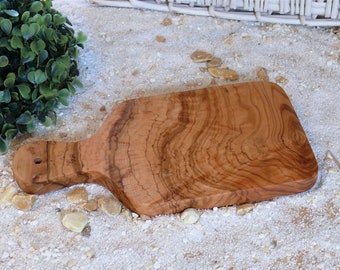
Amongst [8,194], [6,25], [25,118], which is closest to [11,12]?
[6,25]

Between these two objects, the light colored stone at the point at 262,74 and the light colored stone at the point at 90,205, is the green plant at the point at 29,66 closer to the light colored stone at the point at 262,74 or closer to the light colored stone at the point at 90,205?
the light colored stone at the point at 90,205

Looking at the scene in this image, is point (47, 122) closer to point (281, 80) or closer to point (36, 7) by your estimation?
point (36, 7)

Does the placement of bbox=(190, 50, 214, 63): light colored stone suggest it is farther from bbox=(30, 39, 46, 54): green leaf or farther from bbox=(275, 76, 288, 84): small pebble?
bbox=(30, 39, 46, 54): green leaf

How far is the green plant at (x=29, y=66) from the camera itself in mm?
941

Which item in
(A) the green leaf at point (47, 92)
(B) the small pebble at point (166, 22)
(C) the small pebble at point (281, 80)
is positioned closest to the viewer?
(A) the green leaf at point (47, 92)

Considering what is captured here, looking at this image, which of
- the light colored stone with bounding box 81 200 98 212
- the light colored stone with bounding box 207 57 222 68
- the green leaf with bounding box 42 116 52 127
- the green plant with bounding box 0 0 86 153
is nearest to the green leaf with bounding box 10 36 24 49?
the green plant with bounding box 0 0 86 153

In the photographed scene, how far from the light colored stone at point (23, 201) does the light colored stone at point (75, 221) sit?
0.17 ft

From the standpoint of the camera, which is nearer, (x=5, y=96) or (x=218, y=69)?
(x=5, y=96)

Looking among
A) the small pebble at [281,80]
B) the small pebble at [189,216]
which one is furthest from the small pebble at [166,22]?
the small pebble at [189,216]

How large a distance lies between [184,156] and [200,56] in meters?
0.27

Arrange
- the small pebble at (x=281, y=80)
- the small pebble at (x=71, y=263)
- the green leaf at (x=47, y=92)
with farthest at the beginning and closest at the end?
the small pebble at (x=281, y=80), the green leaf at (x=47, y=92), the small pebble at (x=71, y=263)

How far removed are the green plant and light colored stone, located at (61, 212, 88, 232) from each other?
148 millimetres

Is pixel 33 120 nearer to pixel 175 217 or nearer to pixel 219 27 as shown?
pixel 175 217

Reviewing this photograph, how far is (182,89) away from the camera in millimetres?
1103
